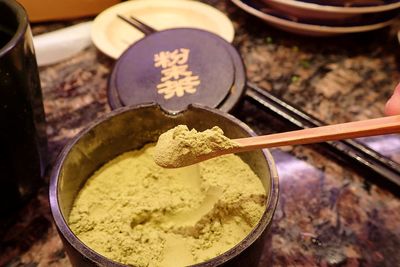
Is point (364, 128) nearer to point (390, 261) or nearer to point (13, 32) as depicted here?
point (390, 261)

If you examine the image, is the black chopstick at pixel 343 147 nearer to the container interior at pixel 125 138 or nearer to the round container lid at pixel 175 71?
the round container lid at pixel 175 71

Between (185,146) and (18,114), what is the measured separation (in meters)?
0.22

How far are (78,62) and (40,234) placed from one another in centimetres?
41

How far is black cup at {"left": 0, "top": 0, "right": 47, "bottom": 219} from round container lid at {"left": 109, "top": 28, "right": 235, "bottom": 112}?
0.62ft

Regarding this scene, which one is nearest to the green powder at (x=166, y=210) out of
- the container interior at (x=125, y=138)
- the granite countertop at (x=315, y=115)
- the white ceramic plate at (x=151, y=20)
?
the container interior at (x=125, y=138)

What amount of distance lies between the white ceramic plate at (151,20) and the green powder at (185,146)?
46cm

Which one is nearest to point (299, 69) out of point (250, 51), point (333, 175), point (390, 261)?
point (250, 51)

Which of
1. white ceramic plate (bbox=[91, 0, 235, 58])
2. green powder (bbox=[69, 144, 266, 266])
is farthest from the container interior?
white ceramic plate (bbox=[91, 0, 235, 58])

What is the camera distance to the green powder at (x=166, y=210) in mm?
541

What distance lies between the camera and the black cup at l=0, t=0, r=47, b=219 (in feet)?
1.87

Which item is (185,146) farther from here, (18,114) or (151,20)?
(151,20)

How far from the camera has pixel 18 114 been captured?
23.9 inches

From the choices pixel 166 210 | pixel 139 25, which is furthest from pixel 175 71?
pixel 166 210

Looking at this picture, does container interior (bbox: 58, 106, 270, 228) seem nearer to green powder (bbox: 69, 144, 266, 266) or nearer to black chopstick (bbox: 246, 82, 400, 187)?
green powder (bbox: 69, 144, 266, 266)
